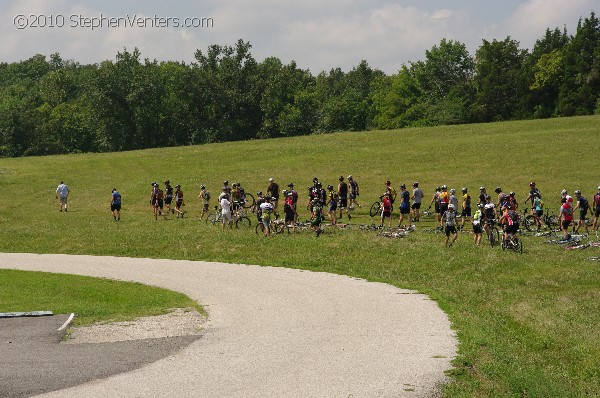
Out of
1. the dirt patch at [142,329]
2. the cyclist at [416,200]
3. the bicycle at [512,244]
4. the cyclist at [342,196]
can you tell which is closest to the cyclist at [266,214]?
the cyclist at [342,196]

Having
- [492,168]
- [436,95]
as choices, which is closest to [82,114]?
[436,95]

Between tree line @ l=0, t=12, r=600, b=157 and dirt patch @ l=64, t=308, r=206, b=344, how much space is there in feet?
280

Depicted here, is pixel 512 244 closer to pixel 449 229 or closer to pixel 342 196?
pixel 449 229

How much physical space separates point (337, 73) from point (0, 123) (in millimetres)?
74938

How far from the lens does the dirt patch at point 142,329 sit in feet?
57.6

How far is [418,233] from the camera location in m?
34.9

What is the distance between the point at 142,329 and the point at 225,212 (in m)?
18.9

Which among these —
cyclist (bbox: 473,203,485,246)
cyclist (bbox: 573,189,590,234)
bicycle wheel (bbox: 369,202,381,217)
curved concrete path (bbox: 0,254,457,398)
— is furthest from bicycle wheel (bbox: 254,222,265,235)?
cyclist (bbox: 573,189,590,234)

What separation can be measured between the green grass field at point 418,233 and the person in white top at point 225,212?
0.82m

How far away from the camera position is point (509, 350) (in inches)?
634

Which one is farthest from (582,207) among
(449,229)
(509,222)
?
(449,229)

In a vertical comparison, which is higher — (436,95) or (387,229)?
(436,95)

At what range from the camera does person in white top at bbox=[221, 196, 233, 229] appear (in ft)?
121

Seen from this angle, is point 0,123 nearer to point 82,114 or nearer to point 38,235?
point 82,114
